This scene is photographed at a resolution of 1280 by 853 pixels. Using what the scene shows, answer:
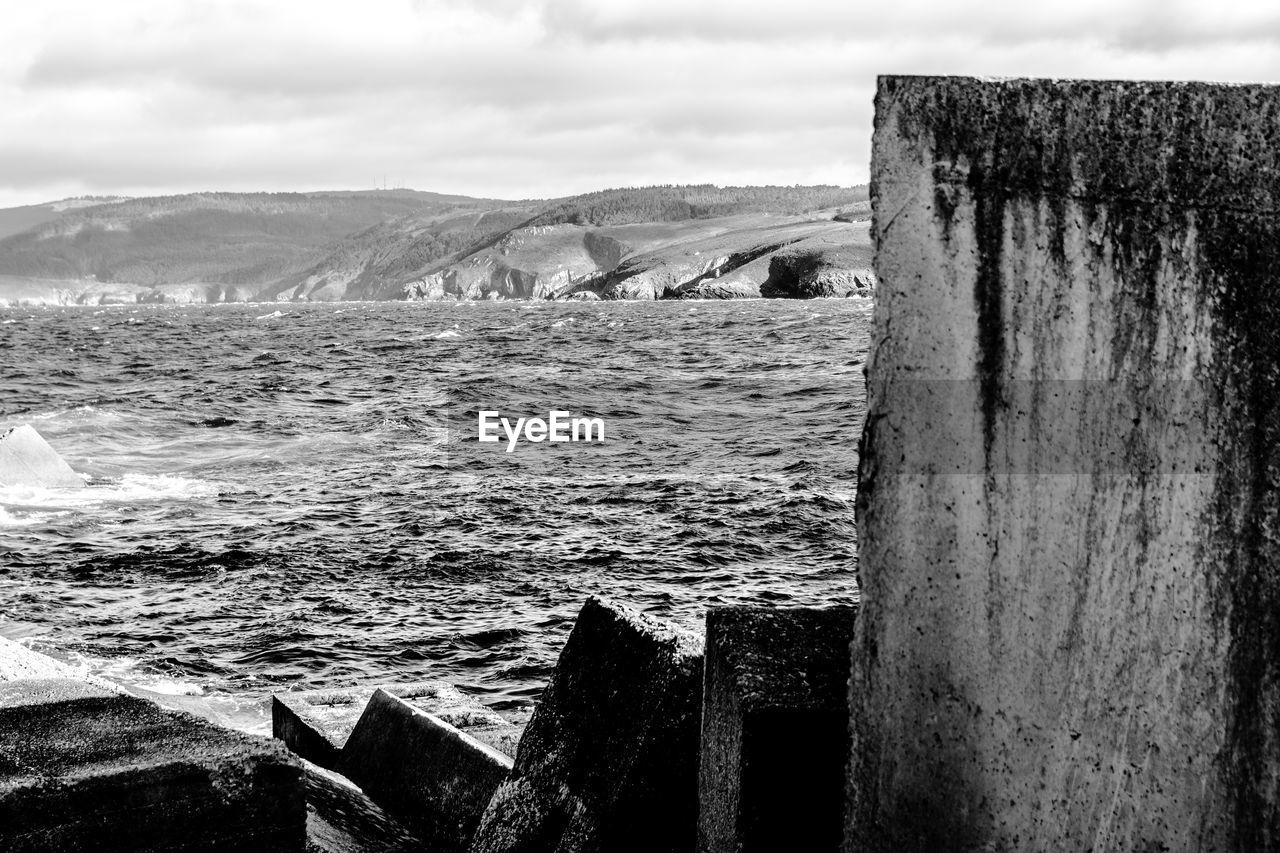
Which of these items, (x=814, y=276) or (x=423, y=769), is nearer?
(x=423, y=769)

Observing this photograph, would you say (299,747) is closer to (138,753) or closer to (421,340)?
(138,753)

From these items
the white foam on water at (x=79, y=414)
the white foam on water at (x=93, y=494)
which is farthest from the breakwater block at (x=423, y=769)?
the white foam on water at (x=79, y=414)

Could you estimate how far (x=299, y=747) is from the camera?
504 centimetres

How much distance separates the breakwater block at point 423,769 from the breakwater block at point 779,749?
4.64ft

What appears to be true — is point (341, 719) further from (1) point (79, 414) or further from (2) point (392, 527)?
(1) point (79, 414)

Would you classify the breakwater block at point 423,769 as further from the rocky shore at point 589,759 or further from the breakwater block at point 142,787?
the breakwater block at point 142,787

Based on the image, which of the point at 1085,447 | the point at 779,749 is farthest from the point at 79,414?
the point at 1085,447

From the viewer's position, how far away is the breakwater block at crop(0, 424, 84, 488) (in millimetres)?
15469

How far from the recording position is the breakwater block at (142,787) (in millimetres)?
2242

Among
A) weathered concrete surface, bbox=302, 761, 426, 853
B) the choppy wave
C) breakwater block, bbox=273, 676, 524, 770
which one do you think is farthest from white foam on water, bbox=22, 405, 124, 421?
weathered concrete surface, bbox=302, 761, 426, 853

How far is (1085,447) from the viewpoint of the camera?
1682 mm

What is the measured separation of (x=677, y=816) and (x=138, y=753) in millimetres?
1074

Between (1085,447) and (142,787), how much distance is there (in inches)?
70.6

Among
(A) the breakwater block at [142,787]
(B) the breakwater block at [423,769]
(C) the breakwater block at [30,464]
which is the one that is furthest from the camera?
(C) the breakwater block at [30,464]
